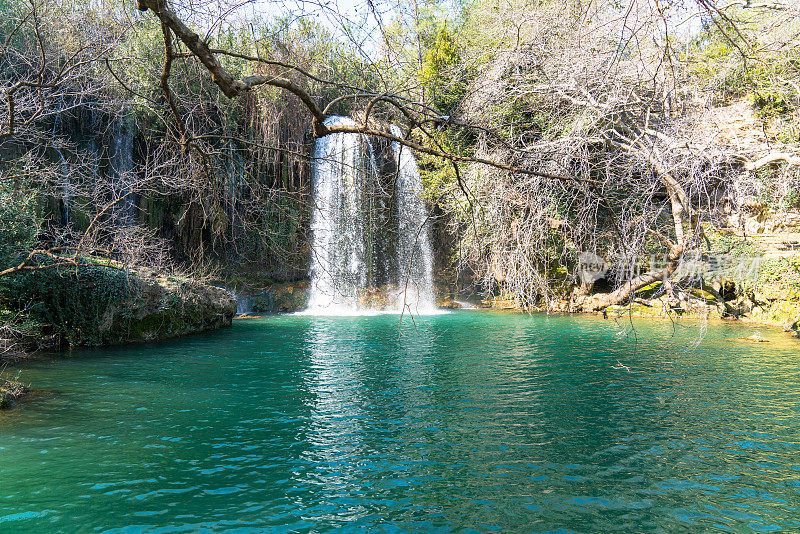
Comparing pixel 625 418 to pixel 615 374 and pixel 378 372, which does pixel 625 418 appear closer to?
pixel 615 374

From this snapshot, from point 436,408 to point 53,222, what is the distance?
497 inches

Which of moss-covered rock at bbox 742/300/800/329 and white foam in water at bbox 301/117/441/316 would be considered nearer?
moss-covered rock at bbox 742/300/800/329

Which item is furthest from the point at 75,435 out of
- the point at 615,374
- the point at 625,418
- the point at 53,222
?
the point at 53,222

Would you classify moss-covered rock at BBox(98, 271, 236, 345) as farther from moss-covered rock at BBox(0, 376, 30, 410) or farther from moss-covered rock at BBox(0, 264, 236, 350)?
moss-covered rock at BBox(0, 376, 30, 410)

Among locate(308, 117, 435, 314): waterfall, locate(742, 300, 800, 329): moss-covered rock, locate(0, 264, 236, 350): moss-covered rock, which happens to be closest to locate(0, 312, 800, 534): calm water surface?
locate(0, 264, 236, 350): moss-covered rock

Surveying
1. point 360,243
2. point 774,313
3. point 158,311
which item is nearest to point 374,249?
point 360,243

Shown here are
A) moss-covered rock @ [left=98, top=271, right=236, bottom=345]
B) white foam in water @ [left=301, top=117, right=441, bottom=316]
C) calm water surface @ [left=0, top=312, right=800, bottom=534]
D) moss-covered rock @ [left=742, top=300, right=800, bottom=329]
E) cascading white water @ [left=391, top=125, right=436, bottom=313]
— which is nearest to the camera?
calm water surface @ [left=0, top=312, right=800, bottom=534]

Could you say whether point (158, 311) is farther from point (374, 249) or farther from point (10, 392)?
point (374, 249)

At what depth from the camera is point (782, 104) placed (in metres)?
A: 14.1

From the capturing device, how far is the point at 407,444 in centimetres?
533

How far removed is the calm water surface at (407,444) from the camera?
12.8 feet

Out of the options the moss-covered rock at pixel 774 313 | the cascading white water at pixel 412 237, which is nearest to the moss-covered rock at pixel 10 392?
the cascading white water at pixel 412 237

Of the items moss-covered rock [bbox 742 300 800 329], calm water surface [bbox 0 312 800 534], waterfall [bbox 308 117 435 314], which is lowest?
calm water surface [bbox 0 312 800 534]

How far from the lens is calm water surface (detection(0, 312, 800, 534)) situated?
154 inches
